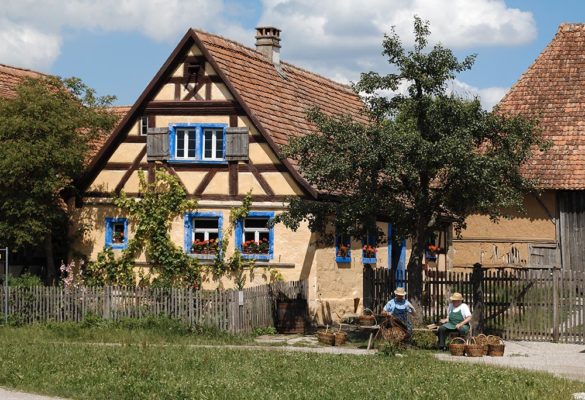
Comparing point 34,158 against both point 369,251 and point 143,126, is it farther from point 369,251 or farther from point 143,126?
point 369,251

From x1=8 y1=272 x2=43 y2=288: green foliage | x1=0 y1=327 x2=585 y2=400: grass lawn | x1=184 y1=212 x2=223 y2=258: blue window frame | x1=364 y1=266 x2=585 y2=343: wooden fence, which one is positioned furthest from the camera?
x1=184 y1=212 x2=223 y2=258: blue window frame

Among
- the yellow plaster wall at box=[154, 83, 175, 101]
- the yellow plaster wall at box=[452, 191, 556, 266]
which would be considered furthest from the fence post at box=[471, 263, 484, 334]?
the yellow plaster wall at box=[154, 83, 175, 101]

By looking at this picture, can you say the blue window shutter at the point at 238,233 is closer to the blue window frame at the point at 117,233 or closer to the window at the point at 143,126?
the blue window frame at the point at 117,233

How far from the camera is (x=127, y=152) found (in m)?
29.5

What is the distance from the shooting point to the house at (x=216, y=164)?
2789 cm

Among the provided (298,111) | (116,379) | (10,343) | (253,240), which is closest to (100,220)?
(253,240)

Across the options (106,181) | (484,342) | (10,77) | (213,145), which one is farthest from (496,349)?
(10,77)

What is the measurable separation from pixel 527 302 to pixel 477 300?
1066 millimetres

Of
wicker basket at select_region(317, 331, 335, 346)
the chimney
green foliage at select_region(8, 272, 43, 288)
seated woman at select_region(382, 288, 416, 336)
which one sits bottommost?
wicker basket at select_region(317, 331, 335, 346)

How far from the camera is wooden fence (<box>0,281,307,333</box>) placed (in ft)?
78.2

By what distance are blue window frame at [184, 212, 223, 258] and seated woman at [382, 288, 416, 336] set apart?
7.64m

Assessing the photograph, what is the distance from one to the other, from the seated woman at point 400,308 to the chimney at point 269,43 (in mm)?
13410

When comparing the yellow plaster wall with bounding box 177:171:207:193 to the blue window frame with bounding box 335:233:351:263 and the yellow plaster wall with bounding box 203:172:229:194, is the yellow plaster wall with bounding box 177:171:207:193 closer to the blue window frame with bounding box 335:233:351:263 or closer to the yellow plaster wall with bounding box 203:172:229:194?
the yellow plaster wall with bounding box 203:172:229:194

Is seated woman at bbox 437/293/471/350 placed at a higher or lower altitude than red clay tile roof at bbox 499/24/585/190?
lower
